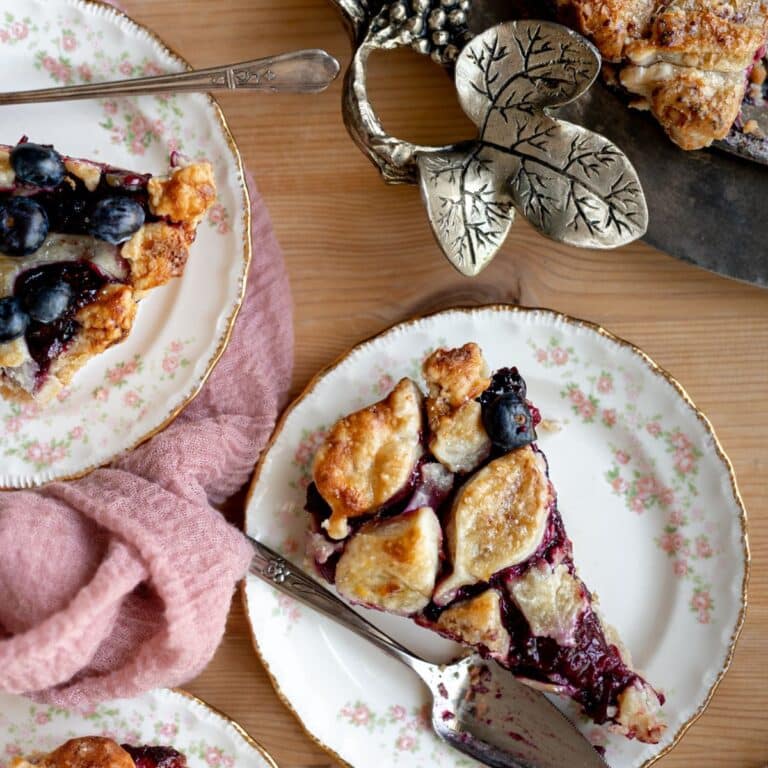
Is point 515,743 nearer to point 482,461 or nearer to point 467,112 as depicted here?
point 482,461

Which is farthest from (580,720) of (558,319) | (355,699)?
(558,319)

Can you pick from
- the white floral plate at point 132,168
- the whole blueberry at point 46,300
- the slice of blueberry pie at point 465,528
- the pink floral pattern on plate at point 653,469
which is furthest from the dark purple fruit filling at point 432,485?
the whole blueberry at point 46,300

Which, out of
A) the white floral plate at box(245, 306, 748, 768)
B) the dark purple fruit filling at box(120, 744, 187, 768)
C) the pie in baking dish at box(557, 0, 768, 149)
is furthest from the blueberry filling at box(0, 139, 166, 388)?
the pie in baking dish at box(557, 0, 768, 149)

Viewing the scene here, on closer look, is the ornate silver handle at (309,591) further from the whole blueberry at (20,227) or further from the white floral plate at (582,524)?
the whole blueberry at (20,227)

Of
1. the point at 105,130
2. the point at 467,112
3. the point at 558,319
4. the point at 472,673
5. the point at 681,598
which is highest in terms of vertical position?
the point at 467,112

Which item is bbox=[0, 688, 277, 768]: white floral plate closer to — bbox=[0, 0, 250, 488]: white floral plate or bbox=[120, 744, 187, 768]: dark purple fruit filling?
bbox=[120, 744, 187, 768]: dark purple fruit filling

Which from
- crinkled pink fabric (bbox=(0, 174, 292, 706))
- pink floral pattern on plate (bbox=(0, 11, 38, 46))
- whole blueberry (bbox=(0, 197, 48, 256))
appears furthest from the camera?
A: pink floral pattern on plate (bbox=(0, 11, 38, 46))
